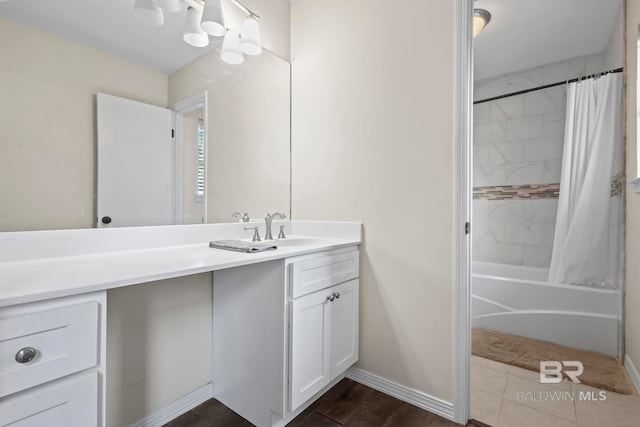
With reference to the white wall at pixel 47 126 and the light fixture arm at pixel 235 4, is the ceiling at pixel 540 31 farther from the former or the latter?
the white wall at pixel 47 126

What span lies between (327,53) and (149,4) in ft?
3.28

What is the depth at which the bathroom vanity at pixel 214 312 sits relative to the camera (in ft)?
2.20

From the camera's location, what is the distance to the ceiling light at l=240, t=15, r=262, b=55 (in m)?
1.67

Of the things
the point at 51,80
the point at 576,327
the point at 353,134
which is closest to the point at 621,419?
the point at 576,327

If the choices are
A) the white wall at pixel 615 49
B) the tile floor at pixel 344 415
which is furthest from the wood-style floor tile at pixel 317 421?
the white wall at pixel 615 49

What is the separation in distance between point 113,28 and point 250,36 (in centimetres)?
69

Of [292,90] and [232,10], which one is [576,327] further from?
[232,10]

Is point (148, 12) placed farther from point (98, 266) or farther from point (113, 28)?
point (98, 266)

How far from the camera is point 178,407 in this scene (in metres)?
1.45

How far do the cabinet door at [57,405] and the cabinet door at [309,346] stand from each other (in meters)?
0.71

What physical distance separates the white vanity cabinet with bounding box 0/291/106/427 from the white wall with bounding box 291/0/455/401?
130 centimetres

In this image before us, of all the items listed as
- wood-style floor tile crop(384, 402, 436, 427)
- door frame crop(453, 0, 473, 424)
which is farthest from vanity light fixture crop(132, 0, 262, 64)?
wood-style floor tile crop(384, 402, 436, 427)

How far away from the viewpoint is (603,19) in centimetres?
215

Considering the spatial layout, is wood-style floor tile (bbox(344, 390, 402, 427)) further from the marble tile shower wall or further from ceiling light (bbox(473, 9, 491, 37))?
ceiling light (bbox(473, 9, 491, 37))
